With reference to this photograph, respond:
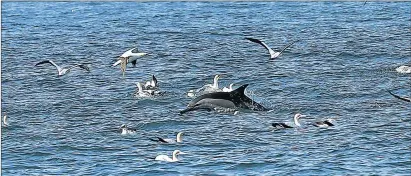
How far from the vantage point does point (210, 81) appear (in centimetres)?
4131

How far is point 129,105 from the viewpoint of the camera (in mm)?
36406

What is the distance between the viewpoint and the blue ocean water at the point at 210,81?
27.0 meters

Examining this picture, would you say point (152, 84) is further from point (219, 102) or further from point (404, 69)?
point (404, 69)

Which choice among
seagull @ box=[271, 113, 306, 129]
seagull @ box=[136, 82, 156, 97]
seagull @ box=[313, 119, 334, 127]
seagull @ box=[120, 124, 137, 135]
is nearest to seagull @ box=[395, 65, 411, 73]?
seagull @ box=[136, 82, 156, 97]

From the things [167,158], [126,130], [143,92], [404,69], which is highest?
[167,158]

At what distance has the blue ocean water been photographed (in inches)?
1062

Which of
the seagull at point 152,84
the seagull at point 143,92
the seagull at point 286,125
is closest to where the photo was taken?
the seagull at point 286,125

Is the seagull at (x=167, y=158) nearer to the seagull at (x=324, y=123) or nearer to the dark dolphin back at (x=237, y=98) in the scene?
the dark dolphin back at (x=237, y=98)

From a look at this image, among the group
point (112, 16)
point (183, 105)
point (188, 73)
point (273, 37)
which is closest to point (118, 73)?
point (188, 73)

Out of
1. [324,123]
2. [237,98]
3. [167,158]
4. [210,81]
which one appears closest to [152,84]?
[210,81]

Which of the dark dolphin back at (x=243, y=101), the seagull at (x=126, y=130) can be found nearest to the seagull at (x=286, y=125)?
the dark dolphin back at (x=243, y=101)

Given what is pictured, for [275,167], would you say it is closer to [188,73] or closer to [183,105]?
[183,105]

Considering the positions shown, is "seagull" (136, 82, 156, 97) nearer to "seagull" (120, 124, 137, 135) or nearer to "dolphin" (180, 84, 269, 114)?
"dolphin" (180, 84, 269, 114)

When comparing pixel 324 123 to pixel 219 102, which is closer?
pixel 324 123
